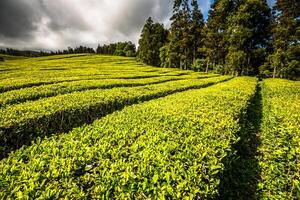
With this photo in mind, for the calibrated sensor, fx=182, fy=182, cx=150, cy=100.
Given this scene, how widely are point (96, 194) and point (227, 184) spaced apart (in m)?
4.00

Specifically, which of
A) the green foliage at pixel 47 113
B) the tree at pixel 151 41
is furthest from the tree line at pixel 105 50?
the green foliage at pixel 47 113

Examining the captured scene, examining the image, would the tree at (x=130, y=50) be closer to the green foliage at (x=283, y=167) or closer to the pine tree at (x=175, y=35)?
the pine tree at (x=175, y=35)

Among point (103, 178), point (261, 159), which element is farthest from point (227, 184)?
point (103, 178)

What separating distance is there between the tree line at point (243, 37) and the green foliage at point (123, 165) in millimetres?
36343

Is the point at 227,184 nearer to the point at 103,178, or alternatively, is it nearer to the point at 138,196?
the point at 138,196

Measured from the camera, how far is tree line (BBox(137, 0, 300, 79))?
3444 centimetres

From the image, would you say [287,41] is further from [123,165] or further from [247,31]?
[123,165]

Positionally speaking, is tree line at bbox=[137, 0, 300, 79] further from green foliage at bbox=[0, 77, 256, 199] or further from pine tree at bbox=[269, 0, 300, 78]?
green foliage at bbox=[0, 77, 256, 199]

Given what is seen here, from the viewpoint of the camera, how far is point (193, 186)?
3.23 m

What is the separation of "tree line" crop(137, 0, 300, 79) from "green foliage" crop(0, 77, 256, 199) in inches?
1431

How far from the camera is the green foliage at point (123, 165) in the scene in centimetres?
312

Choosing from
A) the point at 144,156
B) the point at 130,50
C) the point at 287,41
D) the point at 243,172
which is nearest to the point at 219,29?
the point at 287,41

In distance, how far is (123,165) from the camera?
3748mm

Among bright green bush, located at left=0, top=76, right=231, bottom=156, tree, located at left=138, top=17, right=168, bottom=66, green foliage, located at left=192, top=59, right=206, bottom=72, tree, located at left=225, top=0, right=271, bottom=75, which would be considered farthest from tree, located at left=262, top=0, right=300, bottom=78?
tree, located at left=138, top=17, right=168, bottom=66
